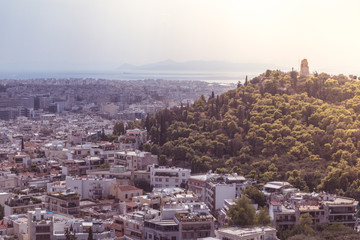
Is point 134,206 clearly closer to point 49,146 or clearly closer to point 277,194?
point 277,194

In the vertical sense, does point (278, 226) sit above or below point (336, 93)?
below

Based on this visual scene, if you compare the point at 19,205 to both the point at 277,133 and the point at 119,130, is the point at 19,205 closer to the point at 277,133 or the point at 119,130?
the point at 277,133

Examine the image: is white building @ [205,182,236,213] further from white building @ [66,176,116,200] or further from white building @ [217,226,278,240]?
white building @ [217,226,278,240]

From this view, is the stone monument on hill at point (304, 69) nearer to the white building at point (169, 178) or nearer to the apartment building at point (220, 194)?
the white building at point (169, 178)

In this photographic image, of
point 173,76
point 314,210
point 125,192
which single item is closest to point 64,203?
point 125,192

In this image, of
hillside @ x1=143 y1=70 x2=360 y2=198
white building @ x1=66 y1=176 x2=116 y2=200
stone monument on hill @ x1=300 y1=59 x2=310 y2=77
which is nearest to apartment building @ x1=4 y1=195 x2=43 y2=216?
white building @ x1=66 y1=176 x2=116 y2=200

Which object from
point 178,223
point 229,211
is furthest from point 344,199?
point 178,223
